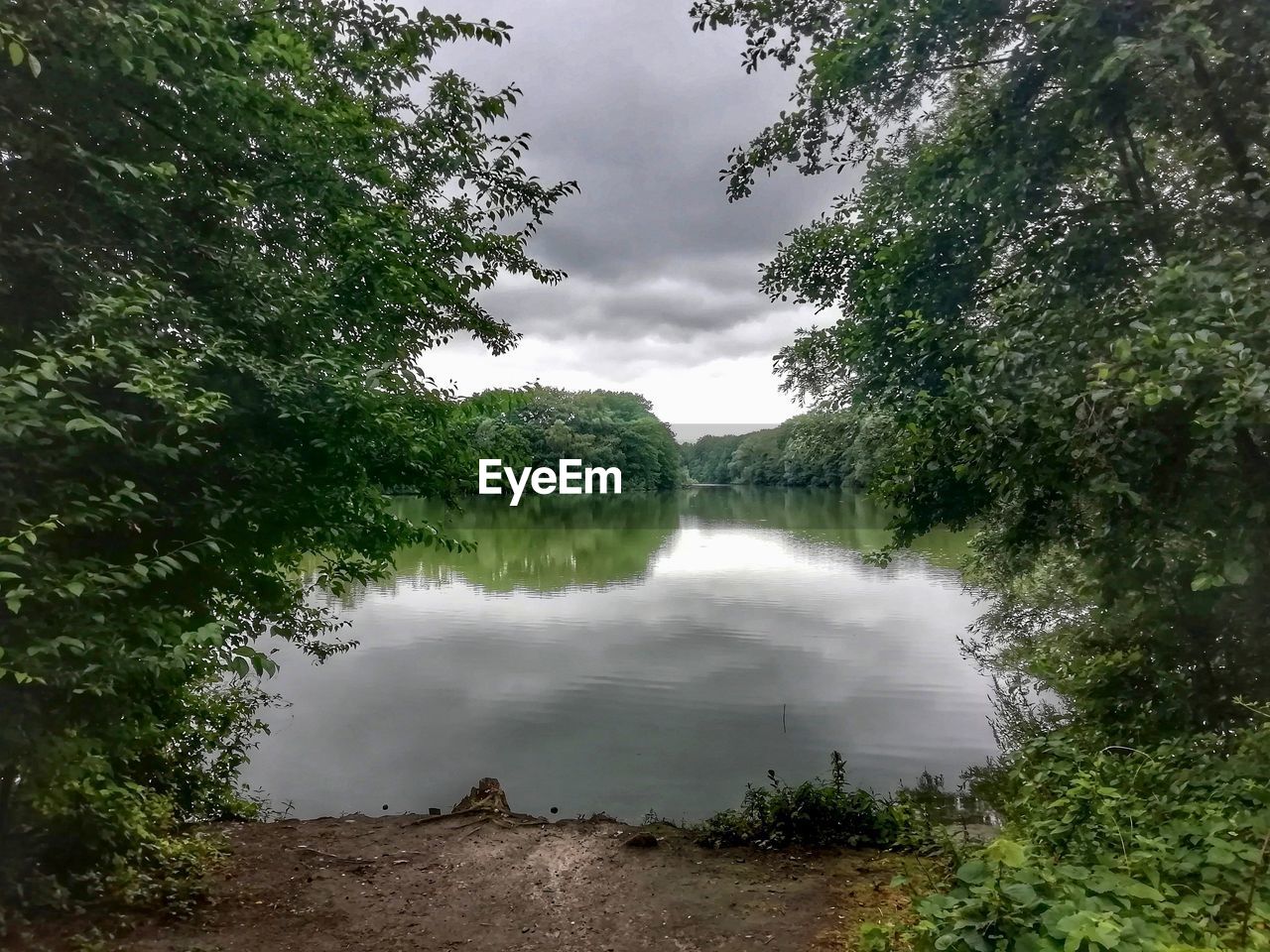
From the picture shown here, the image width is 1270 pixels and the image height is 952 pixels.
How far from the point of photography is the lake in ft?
31.5

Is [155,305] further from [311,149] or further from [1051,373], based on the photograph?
[1051,373]

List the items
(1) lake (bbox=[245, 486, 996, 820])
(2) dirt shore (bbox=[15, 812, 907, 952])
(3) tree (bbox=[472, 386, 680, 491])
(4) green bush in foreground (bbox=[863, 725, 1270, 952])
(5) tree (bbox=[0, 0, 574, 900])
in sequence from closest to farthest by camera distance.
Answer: (4) green bush in foreground (bbox=[863, 725, 1270, 952]) → (5) tree (bbox=[0, 0, 574, 900]) → (2) dirt shore (bbox=[15, 812, 907, 952]) → (1) lake (bbox=[245, 486, 996, 820]) → (3) tree (bbox=[472, 386, 680, 491])

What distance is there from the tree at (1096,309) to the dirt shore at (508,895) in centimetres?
274

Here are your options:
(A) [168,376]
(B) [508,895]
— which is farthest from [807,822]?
(A) [168,376]

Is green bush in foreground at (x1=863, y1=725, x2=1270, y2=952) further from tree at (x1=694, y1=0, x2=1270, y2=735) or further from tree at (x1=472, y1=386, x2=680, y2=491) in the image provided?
tree at (x1=472, y1=386, x2=680, y2=491)

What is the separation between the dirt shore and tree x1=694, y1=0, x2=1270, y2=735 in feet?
8.99

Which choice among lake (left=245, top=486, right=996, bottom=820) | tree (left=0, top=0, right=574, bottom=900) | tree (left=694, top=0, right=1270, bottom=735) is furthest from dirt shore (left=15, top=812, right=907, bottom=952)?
tree (left=694, top=0, right=1270, bottom=735)

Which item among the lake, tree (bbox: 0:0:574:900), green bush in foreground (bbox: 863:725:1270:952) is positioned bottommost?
the lake

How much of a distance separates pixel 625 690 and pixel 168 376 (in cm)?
1104

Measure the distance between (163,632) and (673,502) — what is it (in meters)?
74.0

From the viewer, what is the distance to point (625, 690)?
13031mm

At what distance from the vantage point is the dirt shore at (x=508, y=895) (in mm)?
4570

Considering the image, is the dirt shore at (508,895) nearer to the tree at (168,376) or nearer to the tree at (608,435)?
the tree at (168,376)

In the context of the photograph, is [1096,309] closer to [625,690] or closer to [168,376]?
[168,376]
